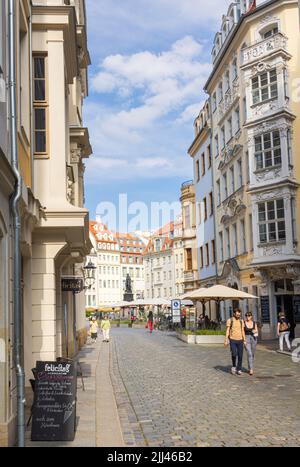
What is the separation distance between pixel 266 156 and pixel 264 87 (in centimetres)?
341

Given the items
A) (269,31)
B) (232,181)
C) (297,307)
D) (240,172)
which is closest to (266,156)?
(240,172)

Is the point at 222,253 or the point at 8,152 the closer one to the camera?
the point at 8,152

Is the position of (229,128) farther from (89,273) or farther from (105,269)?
(105,269)

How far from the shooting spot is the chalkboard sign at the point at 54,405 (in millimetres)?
8984

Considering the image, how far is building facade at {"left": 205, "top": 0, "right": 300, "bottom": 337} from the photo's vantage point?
3003cm

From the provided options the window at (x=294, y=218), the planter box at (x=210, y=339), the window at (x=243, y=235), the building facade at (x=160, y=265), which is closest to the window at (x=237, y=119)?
the window at (x=243, y=235)

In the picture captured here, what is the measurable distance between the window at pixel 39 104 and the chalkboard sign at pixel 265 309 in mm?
19925

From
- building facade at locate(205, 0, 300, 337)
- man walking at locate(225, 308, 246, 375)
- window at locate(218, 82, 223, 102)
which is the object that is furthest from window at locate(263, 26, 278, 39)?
man walking at locate(225, 308, 246, 375)

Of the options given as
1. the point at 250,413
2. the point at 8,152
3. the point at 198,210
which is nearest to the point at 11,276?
the point at 8,152

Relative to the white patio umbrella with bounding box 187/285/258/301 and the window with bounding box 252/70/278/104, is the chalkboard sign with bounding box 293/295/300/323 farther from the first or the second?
the window with bounding box 252/70/278/104

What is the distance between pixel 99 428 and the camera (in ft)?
32.9

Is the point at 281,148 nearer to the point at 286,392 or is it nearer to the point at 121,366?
the point at 121,366

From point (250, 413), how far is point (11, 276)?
4870 millimetres

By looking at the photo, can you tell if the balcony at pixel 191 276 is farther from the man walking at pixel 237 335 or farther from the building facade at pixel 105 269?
the building facade at pixel 105 269
